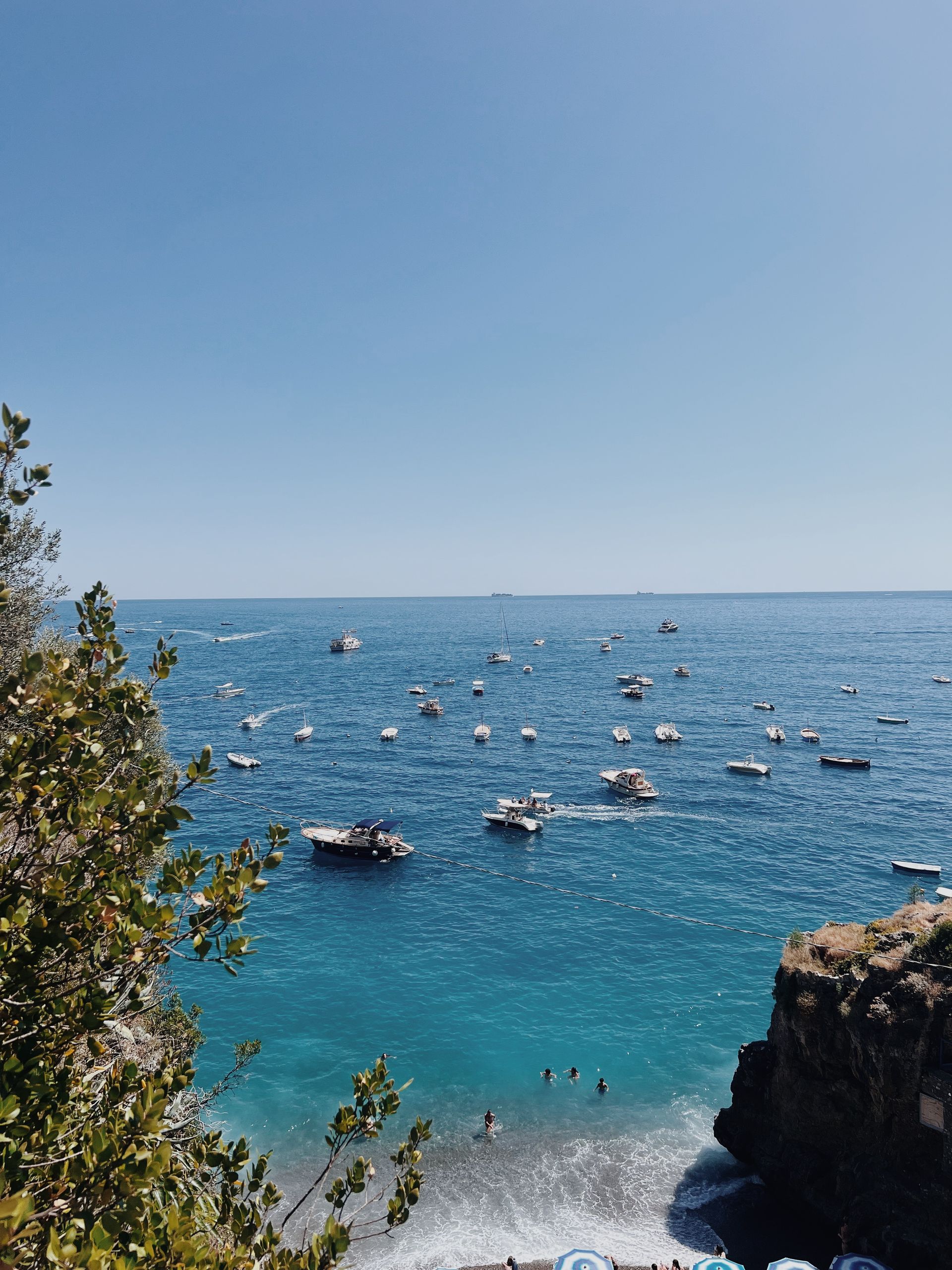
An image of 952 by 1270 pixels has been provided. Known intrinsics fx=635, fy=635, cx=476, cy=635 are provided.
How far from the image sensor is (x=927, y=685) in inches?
4636

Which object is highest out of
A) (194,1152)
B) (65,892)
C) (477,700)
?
(65,892)

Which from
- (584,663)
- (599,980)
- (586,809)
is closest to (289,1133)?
(599,980)

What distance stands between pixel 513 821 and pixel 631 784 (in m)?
14.6

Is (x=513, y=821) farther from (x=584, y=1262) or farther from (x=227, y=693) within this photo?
(x=227, y=693)

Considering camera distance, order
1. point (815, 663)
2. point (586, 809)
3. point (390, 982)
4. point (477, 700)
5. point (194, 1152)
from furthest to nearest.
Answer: point (815, 663) < point (477, 700) < point (586, 809) < point (390, 982) < point (194, 1152)

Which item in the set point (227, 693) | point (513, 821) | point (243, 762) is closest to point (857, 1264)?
point (513, 821)

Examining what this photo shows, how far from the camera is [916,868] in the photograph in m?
45.7

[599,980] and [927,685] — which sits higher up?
[927,685]

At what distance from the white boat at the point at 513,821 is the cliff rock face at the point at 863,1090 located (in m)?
29.4

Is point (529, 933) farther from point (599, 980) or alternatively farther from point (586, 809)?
point (586, 809)

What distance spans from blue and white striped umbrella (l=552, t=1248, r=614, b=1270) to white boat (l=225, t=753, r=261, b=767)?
193ft

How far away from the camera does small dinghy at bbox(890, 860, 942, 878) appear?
45.6 meters

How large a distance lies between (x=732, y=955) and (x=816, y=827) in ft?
74.4

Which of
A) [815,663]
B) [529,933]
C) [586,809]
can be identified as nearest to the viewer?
[529,933]
